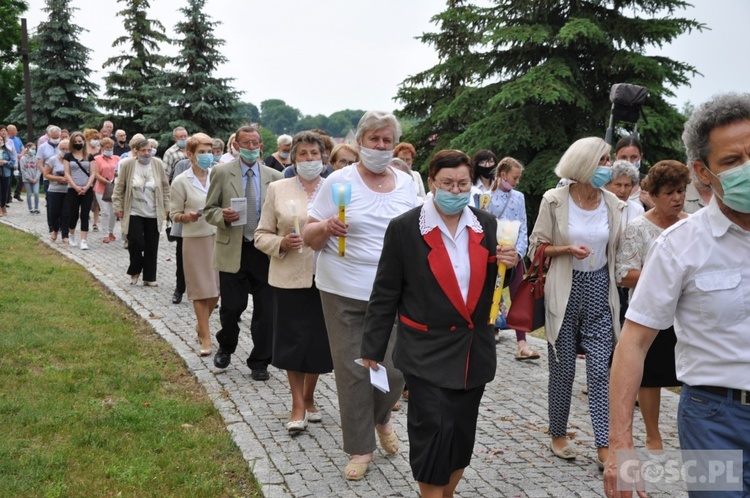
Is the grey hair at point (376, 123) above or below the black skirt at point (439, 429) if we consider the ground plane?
above

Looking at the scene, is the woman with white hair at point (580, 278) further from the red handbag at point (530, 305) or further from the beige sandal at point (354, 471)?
the beige sandal at point (354, 471)

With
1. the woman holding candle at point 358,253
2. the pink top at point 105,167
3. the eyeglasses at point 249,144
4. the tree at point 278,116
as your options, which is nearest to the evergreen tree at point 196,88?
the pink top at point 105,167

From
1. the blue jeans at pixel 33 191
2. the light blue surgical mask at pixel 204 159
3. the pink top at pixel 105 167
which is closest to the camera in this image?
the light blue surgical mask at pixel 204 159

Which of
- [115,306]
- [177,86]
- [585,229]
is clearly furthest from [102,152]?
[177,86]

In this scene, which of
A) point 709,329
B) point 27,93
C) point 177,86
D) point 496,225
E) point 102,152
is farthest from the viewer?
point 177,86

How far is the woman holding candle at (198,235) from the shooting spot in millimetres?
8484

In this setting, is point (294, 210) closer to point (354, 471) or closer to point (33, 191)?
point (354, 471)

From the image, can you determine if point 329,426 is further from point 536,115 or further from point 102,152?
point 536,115

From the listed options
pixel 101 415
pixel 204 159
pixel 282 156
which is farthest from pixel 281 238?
pixel 282 156

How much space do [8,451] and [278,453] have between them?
1.79 meters

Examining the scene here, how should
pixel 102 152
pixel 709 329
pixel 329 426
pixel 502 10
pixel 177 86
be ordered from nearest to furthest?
pixel 709 329 < pixel 329 426 < pixel 102 152 < pixel 502 10 < pixel 177 86

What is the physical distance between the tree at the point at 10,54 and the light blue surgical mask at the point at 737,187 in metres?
51.0

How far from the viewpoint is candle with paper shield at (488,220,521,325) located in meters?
4.36

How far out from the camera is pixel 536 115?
2192 centimetres
